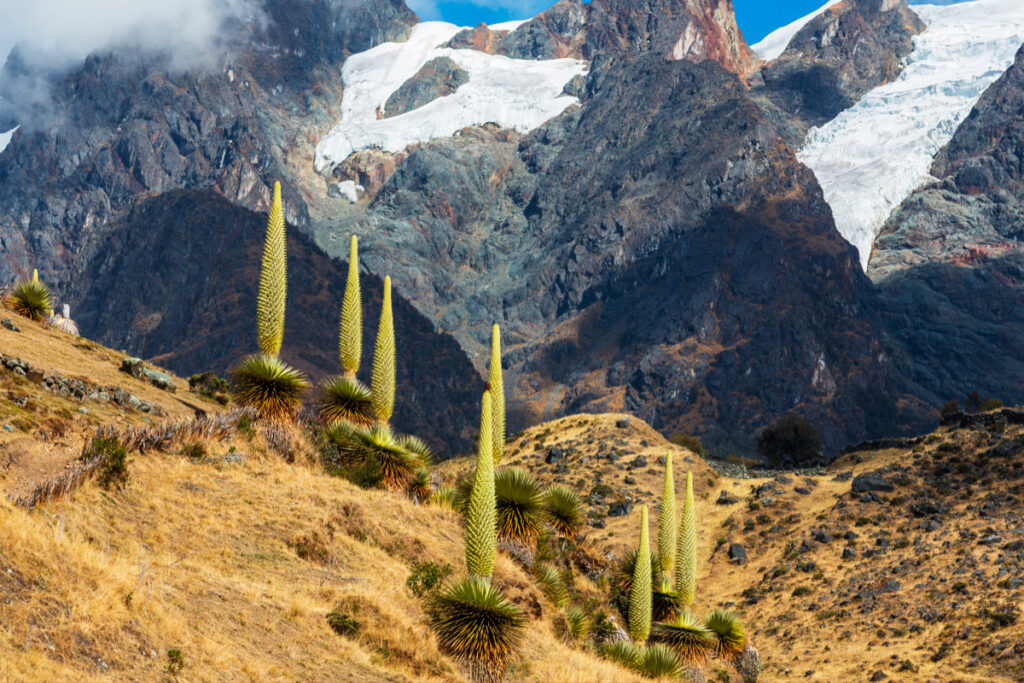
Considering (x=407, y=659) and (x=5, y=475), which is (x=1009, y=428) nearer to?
(x=407, y=659)

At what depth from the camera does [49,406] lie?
2867 centimetres

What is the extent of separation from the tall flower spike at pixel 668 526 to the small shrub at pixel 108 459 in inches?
626

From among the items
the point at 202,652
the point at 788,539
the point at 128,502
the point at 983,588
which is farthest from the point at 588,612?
the point at 788,539

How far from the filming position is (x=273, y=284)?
27641mm

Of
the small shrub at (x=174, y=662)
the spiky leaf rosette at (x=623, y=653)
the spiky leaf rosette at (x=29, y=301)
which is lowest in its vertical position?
the spiky leaf rosette at (x=623, y=653)

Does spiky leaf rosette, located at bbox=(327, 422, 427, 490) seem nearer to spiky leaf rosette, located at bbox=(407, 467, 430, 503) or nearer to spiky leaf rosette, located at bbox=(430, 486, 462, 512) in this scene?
spiky leaf rosette, located at bbox=(407, 467, 430, 503)

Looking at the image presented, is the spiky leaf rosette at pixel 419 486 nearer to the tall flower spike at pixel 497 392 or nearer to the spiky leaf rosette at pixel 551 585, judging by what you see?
the spiky leaf rosette at pixel 551 585

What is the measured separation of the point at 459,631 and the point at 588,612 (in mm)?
14280

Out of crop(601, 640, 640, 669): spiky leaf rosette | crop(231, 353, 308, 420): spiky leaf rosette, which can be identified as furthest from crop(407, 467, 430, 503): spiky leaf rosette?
crop(601, 640, 640, 669): spiky leaf rosette

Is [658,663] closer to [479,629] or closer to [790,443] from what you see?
[479,629]

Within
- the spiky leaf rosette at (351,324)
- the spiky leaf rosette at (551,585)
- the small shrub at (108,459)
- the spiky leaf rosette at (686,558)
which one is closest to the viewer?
the small shrub at (108,459)

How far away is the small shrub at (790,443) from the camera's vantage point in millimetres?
130000

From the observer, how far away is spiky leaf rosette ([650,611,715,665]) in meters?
33.8

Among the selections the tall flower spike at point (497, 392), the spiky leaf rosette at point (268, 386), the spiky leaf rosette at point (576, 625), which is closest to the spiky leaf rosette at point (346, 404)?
the spiky leaf rosette at point (268, 386)
